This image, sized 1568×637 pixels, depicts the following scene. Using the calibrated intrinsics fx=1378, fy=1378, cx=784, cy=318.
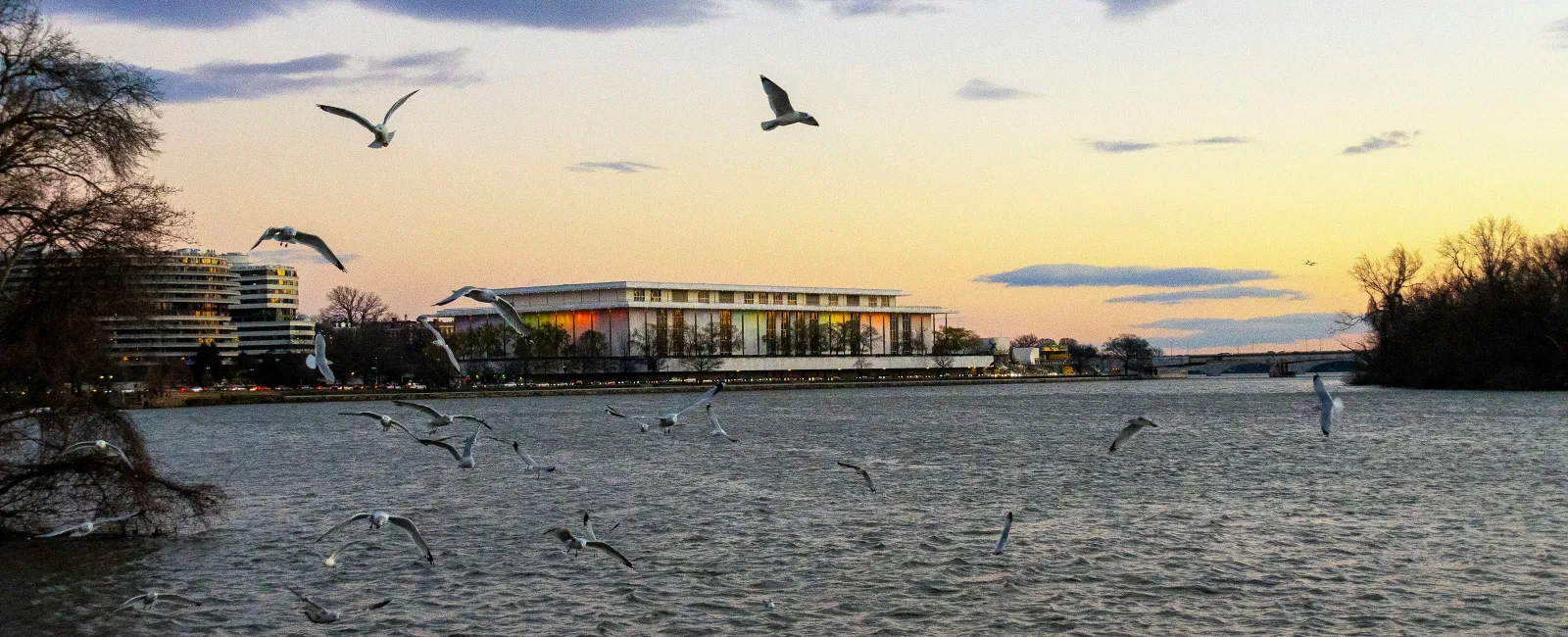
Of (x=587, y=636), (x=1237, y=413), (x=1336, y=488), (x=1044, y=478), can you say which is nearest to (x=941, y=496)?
(x=1044, y=478)

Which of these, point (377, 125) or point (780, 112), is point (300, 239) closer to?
point (377, 125)

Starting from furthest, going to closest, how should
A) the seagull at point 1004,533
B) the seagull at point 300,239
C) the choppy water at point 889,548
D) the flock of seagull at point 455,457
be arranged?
the choppy water at point 889,548 → the seagull at point 1004,533 → the flock of seagull at point 455,457 → the seagull at point 300,239

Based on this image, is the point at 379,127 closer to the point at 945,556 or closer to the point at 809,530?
the point at 945,556

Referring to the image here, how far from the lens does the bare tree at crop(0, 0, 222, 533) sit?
84.7ft

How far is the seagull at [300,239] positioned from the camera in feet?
48.1

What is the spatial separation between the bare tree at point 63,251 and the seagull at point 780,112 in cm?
1605

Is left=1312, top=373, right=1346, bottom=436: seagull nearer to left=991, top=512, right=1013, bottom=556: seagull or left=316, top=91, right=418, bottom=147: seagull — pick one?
left=991, top=512, right=1013, bottom=556: seagull

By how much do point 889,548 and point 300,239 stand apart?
60.3 feet

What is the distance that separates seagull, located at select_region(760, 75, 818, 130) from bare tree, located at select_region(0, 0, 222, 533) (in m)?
16.1

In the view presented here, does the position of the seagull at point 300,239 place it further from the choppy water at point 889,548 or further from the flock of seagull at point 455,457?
the choppy water at point 889,548

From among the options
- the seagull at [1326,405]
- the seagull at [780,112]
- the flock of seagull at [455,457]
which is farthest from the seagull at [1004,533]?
the seagull at [780,112]

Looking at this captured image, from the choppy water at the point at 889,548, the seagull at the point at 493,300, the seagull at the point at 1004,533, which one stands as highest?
the seagull at the point at 493,300

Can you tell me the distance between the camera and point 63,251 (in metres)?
26.9

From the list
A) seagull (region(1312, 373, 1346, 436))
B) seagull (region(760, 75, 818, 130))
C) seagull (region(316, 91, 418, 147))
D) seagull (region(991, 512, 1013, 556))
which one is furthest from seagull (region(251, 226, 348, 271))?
seagull (region(1312, 373, 1346, 436))
